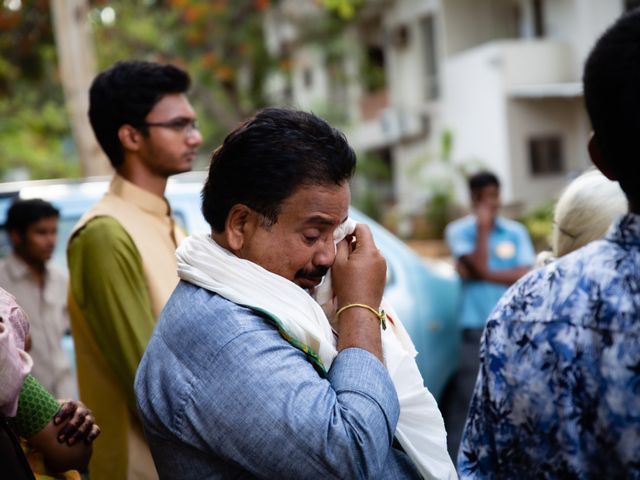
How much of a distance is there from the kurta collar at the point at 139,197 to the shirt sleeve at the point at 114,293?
0.21 metres

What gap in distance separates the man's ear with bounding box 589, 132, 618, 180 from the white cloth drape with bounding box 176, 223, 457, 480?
62cm

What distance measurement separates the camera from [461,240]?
651 centimetres

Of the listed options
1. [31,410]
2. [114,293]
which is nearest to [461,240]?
[114,293]

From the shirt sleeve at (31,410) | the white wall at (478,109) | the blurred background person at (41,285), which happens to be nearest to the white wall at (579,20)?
the white wall at (478,109)

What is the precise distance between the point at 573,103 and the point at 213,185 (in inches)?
763

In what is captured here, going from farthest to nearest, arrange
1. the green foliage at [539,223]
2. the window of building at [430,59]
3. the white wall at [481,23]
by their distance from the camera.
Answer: the window of building at [430,59]
the white wall at [481,23]
the green foliage at [539,223]

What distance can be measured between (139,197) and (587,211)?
1.49 meters

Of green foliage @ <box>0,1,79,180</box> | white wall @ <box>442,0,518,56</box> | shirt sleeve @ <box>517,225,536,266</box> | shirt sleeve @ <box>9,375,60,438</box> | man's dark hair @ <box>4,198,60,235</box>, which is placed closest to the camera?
shirt sleeve @ <box>9,375,60,438</box>

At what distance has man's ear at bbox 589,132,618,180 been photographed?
1632 millimetres

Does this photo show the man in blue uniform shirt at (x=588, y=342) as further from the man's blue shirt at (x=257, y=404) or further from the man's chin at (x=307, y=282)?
the man's chin at (x=307, y=282)

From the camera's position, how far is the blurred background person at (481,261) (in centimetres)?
618

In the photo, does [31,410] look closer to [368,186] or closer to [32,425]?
[32,425]

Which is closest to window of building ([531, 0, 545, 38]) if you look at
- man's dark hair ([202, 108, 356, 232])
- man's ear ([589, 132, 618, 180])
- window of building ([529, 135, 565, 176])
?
window of building ([529, 135, 565, 176])

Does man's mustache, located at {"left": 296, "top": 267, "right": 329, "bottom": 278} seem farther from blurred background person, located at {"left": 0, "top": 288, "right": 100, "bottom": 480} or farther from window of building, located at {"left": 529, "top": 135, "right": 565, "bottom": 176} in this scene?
window of building, located at {"left": 529, "top": 135, "right": 565, "bottom": 176}
